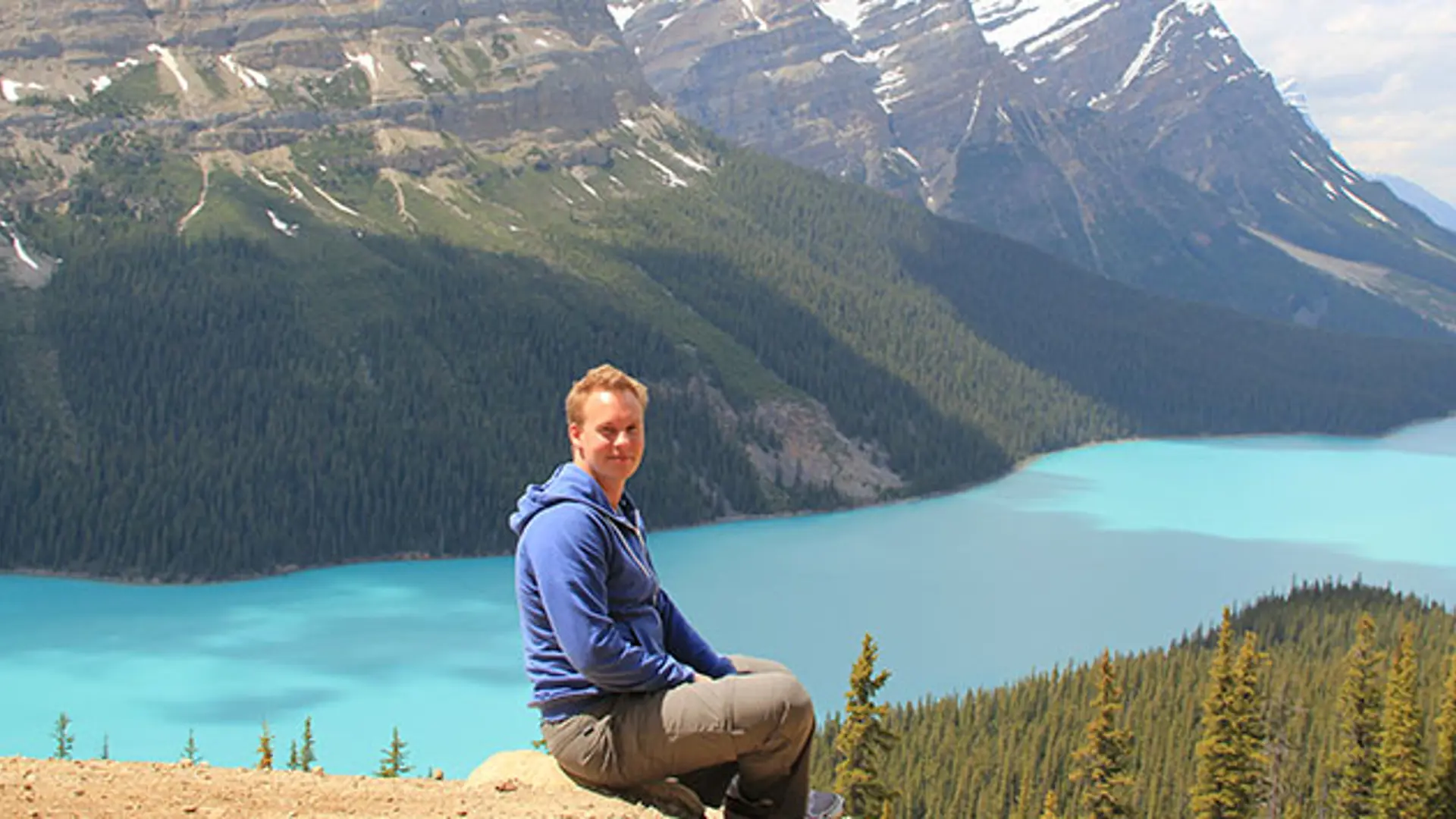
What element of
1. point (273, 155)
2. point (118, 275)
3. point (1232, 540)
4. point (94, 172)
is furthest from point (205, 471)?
point (1232, 540)

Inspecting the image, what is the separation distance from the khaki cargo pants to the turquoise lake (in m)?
59.0

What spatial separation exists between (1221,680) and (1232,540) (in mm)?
97407

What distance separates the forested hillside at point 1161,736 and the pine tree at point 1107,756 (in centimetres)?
702

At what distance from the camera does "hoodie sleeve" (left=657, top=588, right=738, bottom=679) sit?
15227mm

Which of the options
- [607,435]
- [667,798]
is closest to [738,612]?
[667,798]

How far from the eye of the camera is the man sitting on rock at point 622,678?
13781mm

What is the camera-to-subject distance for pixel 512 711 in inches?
3339

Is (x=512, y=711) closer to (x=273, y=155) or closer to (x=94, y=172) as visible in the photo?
(x=94, y=172)

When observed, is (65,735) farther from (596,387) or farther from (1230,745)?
(596,387)

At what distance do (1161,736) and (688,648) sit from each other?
196 feet

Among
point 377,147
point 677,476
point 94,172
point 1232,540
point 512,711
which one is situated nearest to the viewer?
point 512,711

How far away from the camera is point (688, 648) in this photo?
15.3 meters

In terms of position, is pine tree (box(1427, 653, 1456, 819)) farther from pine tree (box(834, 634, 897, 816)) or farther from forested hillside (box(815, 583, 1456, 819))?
pine tree (box(834, 634, 897, 816))

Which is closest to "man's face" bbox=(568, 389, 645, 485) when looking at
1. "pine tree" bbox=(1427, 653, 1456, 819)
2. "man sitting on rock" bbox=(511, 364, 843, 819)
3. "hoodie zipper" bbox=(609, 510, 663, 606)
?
"man sitting on rock" bbox=(511, 364, 843, 819)
